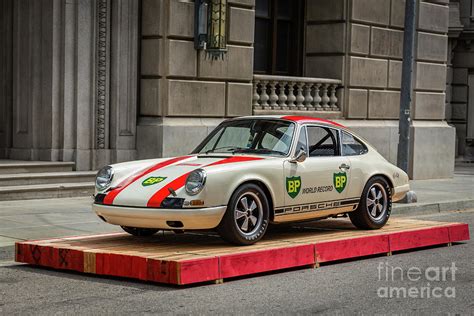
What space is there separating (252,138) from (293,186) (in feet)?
2.58

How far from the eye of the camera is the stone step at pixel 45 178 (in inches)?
616

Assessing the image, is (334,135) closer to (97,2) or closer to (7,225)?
(7,225)

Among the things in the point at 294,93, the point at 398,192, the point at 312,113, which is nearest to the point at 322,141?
the point at 398,192

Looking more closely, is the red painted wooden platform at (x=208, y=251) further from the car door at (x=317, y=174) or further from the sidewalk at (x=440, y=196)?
the sidewalk at (x=440, y=196)

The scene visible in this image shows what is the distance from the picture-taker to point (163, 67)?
1772 cm

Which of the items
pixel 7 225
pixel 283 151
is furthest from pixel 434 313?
pixel 7 225

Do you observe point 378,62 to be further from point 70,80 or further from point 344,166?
point 344,166

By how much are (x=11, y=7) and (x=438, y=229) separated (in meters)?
9.65

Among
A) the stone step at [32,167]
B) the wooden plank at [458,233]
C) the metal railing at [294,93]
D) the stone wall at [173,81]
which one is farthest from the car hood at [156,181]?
the metal railing at [294,93]

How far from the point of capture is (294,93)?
21.2 meters

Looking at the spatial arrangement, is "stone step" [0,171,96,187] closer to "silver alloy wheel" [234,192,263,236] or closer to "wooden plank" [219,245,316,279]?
"silver alloy wheel" [234,192,263,236]

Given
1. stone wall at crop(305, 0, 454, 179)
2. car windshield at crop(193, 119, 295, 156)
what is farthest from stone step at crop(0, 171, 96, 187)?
stone wall at crop(305, 0, 454, 179)

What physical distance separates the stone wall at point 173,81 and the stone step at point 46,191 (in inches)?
69.6
